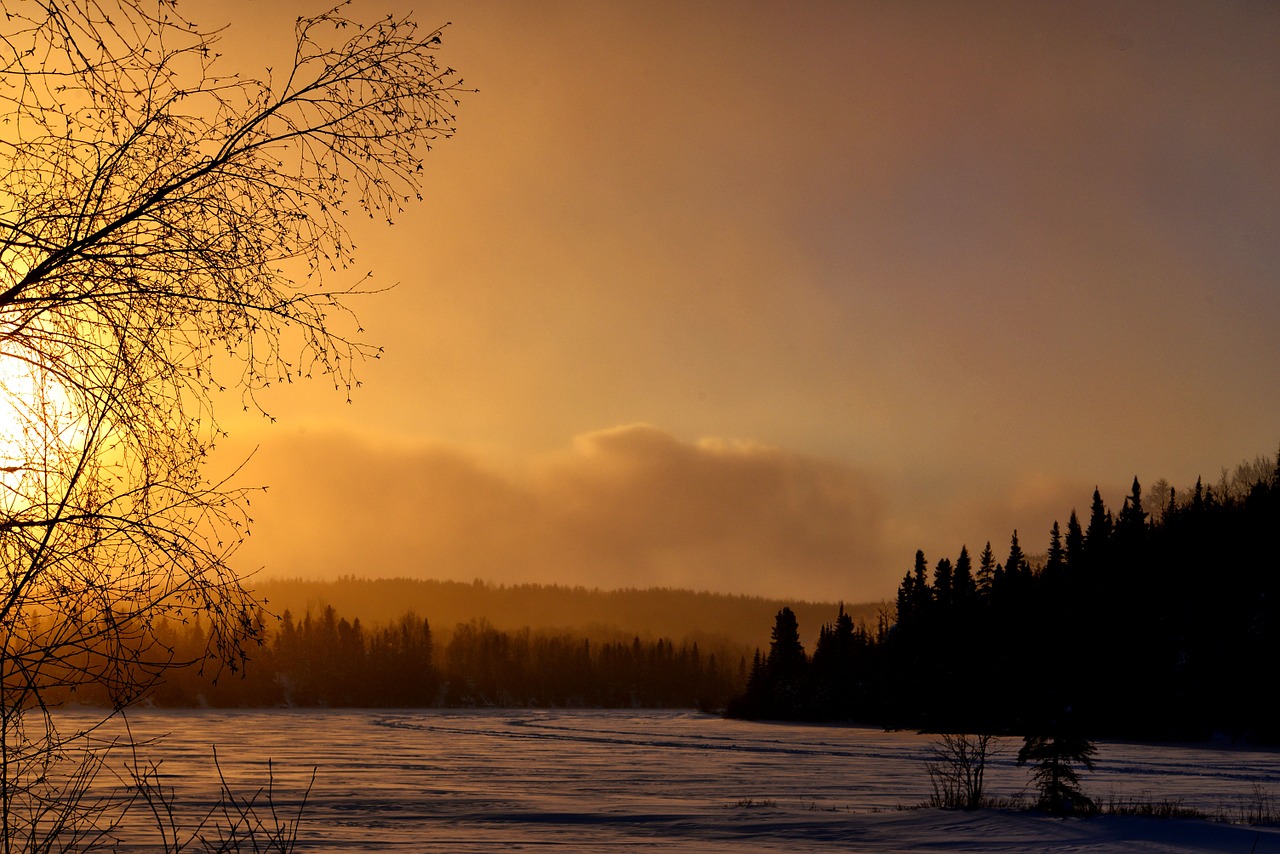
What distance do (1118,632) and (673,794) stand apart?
85358 millimetres

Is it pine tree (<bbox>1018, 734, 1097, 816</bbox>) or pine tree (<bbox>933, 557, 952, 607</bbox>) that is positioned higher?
pine tree (<bbox>933, 557, 952, 607</bbox>)

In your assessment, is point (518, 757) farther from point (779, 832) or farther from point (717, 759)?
point (779, 832)

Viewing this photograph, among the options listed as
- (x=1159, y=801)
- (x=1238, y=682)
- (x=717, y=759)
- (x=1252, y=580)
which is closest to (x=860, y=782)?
(x=1159, y=801)

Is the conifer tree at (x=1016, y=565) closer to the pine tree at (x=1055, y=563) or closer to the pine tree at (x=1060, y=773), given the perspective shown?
the pine tree at (x=1055, y=563)

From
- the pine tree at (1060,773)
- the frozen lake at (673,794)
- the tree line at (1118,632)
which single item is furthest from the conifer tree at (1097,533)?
the pine tree at (1060,773)

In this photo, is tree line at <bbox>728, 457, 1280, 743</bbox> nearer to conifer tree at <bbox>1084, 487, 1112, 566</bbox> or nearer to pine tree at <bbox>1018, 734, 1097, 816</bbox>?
conifer tree at <bbox>1084, 487, 1112, 566</bbox>

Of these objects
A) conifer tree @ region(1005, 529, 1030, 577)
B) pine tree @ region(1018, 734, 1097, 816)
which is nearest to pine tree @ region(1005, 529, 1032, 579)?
conifer tree @ region(1005, 529, 1030, 577)

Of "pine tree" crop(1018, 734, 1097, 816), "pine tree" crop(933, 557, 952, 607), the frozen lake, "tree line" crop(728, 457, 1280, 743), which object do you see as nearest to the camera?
the frozen lake

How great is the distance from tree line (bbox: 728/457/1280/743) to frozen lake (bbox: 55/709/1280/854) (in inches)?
1225

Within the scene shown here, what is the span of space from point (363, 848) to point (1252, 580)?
355 feet

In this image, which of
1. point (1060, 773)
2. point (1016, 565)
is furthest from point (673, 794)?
point (1016, 565)

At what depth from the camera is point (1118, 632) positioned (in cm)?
10675

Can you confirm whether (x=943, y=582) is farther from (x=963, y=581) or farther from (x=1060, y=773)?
(x=1060, y=773)

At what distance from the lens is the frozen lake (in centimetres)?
2236
